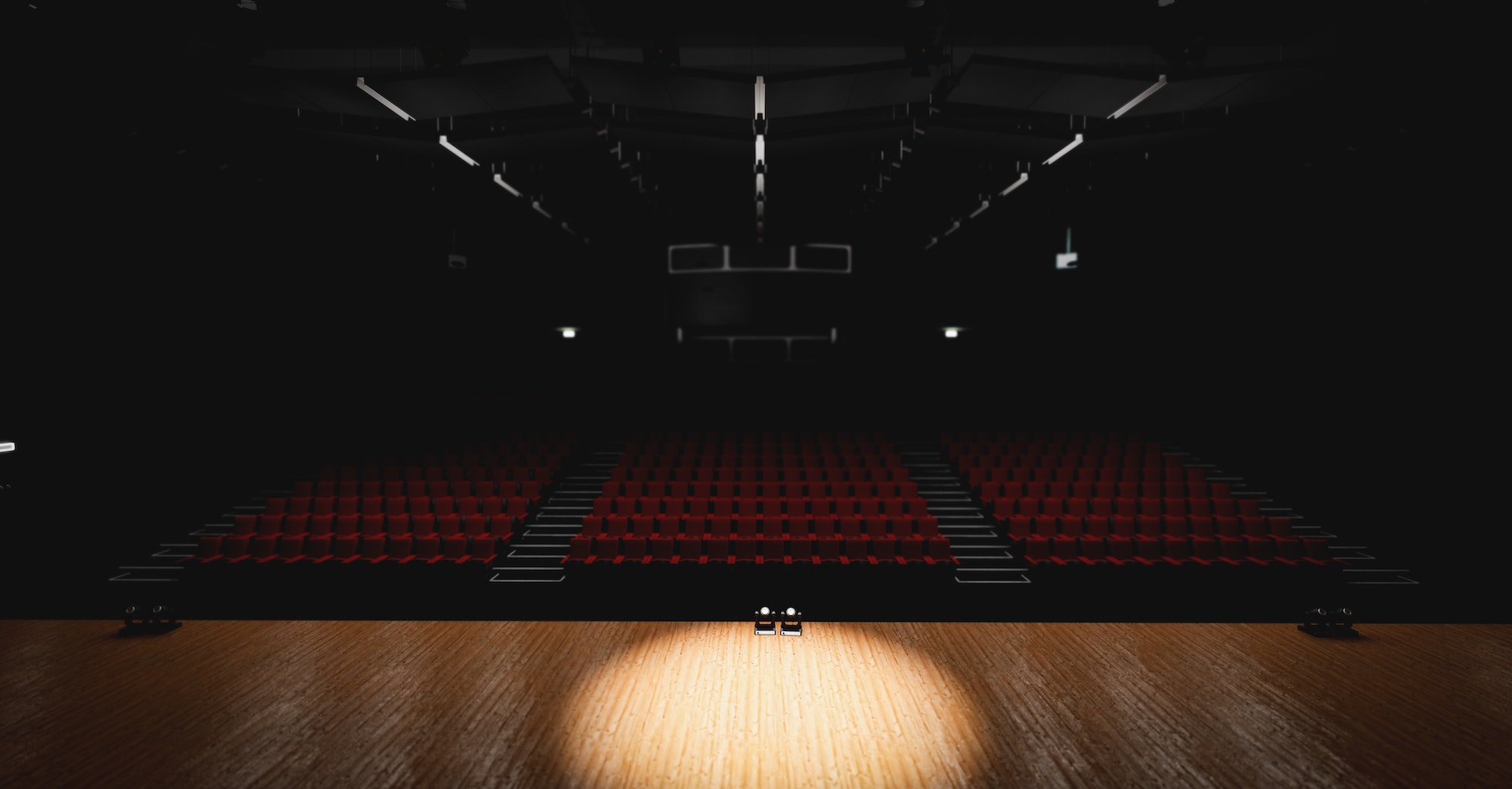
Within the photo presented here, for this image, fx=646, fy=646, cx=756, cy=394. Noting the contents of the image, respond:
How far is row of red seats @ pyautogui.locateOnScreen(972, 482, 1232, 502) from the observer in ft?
21.8

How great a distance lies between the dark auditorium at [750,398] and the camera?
11.6 feet

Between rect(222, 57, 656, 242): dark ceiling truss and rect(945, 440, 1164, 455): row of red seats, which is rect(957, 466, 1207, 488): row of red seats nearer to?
rect(945, 440, 1164, 455): row of red seats

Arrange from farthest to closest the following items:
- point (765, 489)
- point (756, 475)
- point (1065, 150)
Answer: point (756, 475) → point (765, 489) → point (1065, 150)

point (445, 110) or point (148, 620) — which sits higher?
point (445, 110)

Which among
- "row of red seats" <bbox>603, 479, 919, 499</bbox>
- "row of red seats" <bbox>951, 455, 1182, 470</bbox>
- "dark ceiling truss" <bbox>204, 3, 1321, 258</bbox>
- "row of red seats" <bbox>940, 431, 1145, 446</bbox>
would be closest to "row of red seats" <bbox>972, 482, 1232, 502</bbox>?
"row of red seats" <bbox>951, 455, 1182, 470</bbox>

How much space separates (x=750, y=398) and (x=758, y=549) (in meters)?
3.71

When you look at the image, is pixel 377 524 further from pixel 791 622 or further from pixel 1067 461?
pixel 1067 461

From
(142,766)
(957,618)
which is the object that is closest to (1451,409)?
(957,618)

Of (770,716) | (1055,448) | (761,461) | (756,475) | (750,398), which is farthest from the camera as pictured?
(750,398)

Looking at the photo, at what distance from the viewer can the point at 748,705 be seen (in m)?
3.58

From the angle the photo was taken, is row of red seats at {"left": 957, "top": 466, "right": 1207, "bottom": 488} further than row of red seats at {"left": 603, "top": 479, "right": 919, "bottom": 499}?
Yes

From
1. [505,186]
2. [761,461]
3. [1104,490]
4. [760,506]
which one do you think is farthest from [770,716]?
[505,186]

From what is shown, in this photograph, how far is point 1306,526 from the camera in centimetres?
669

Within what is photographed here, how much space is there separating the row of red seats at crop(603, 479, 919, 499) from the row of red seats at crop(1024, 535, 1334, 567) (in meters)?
1.46
